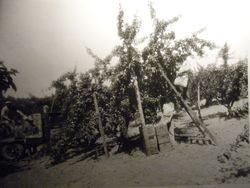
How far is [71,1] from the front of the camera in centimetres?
314

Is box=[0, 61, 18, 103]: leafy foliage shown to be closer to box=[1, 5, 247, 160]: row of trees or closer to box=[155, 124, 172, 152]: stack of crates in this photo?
box=[1, 5, 247, 160]: row of trees

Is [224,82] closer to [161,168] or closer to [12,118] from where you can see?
[161,168]

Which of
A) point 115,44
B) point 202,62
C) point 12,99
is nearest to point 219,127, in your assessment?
point 202,62

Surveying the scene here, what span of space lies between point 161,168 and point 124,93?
2.53 ft

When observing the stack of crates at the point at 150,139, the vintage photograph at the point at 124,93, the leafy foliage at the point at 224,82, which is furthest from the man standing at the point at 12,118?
the leafy foliage at the point at 224,82

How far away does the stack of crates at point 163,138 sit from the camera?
2914mm

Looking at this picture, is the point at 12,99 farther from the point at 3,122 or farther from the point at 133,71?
the point at 133,71

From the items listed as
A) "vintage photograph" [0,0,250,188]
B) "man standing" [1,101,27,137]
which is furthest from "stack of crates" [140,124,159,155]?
"man standing" [1,101,27,137]

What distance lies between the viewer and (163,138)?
293 cm

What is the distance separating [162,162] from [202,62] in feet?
3.15

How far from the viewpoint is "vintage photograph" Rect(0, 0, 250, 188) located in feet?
8.86

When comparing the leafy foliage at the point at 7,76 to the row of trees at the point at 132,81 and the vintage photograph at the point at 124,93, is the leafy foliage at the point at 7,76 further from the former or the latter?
the row of trees at the point at 132,81

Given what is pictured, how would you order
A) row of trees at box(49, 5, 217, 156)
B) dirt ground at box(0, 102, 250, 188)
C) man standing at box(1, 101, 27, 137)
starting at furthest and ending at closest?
man standing at box(1, 101, 27, 137) → row of trees at box(49, 5, 217, 156) → dirt ground at box(0, 102, 250, 188)

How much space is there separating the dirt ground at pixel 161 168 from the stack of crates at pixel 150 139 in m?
0.06
